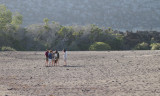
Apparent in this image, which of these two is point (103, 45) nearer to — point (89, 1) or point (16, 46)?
point (16, 46)

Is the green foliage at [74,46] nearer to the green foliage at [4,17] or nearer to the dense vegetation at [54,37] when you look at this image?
the dense vegetation at [54,37]

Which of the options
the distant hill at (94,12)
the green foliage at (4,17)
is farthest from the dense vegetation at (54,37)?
the distant hill at (94,12)

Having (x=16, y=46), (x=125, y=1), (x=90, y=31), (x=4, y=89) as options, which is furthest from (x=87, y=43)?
(x=4, y=89)

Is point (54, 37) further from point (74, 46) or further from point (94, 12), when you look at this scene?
point (94, 12)

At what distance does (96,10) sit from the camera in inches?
2601

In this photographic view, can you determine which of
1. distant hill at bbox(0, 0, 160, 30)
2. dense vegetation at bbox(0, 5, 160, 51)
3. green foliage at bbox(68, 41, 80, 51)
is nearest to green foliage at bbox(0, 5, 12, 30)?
dense vegetation at bbox(0, 5, 160, 51)

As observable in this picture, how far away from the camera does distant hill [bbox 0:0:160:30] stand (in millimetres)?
62469

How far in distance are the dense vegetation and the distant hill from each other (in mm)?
15718

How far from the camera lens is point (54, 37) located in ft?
142

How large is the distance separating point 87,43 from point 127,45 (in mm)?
6650

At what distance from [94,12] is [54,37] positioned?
2420 cm

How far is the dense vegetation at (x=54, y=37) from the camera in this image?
129 feet

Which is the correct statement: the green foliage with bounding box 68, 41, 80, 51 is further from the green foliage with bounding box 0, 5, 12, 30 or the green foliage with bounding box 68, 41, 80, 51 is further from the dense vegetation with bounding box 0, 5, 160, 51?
the green foliage with bounding box 0, 5, 12, 30

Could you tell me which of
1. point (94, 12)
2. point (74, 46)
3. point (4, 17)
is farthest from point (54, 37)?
point (94, 12)
